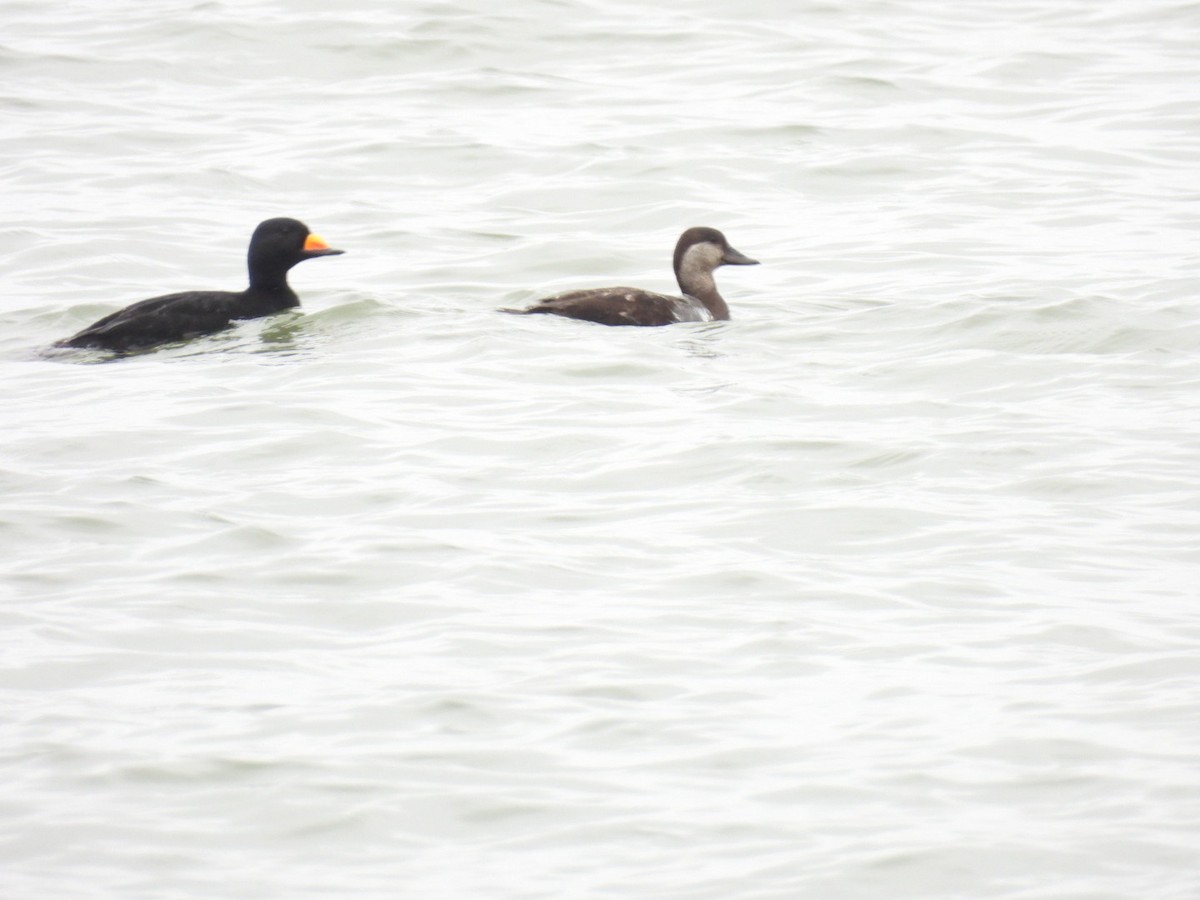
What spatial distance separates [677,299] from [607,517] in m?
4.14

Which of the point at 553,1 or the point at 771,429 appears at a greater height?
the point at 553,1

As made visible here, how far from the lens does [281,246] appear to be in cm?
1192

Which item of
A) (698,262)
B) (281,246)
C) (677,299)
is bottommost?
(677,299)

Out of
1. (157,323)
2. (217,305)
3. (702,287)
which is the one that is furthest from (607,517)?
(702,287)

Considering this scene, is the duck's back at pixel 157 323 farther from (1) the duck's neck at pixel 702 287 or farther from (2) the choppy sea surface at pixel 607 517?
(1) the duck's neck at pixel 702 287

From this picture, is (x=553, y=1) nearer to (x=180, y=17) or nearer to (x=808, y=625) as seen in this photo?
(x=180, y=17)

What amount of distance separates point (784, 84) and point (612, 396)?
381 inches

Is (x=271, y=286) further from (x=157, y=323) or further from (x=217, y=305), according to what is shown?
(x=157, y=323)

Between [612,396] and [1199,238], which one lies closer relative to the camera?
[612,396]

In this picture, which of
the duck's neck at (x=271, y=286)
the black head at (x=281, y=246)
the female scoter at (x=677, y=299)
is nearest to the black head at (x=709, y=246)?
the female scoter at (x=677, y=299)

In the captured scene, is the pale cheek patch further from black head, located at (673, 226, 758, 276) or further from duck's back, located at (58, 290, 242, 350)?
duck's back, located at (58, 290, 242, 350)

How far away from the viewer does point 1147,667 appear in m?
6.39

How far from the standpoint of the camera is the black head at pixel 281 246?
1188 cm

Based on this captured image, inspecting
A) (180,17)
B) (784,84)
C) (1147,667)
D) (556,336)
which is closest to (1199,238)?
(556,336)
